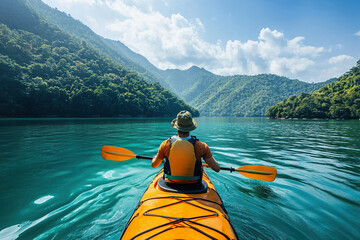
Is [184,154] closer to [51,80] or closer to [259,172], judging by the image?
[259,172]

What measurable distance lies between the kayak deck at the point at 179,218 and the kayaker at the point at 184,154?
1.04ft

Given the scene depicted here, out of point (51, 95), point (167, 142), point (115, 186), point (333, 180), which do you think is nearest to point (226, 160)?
point (333, 180)

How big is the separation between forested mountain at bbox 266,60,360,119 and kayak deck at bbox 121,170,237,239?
9022cm

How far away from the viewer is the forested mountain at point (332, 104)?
65625 millimetres

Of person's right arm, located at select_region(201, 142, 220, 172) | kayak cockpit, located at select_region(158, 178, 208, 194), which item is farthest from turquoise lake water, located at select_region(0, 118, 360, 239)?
person's right arm, located at select_region(201, 142, 220, 172)

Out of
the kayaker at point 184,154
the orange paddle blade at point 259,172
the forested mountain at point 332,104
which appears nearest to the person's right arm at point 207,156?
the kayaker at point 184,154

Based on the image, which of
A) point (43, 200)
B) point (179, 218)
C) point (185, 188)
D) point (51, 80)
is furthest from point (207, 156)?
point (51, 80)

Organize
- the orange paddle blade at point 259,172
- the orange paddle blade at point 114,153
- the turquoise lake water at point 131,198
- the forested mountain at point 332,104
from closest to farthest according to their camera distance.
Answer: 1. the turquoise lake water at point 131,198
2. the orange paddle blade at point 259,172
3. the orange paddle blade at point 114,153
4. the forested mountain at point 332,104

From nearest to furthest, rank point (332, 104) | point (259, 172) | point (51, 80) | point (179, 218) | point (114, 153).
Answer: point (179, 218) < point (259, 172) < point (114, 153) < point (51, 80) < point (332, 104)

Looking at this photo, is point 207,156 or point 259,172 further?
point 259,172

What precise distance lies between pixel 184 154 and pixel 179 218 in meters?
1.02

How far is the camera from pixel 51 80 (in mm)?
58531

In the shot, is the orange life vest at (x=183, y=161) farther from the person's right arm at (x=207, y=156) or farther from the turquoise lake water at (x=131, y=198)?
the turquoise lake water at (x=131, y=198)

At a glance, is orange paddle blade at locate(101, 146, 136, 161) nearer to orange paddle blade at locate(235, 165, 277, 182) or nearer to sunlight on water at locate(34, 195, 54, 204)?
sunlight on water at locate(34, 195, 54, 204)
